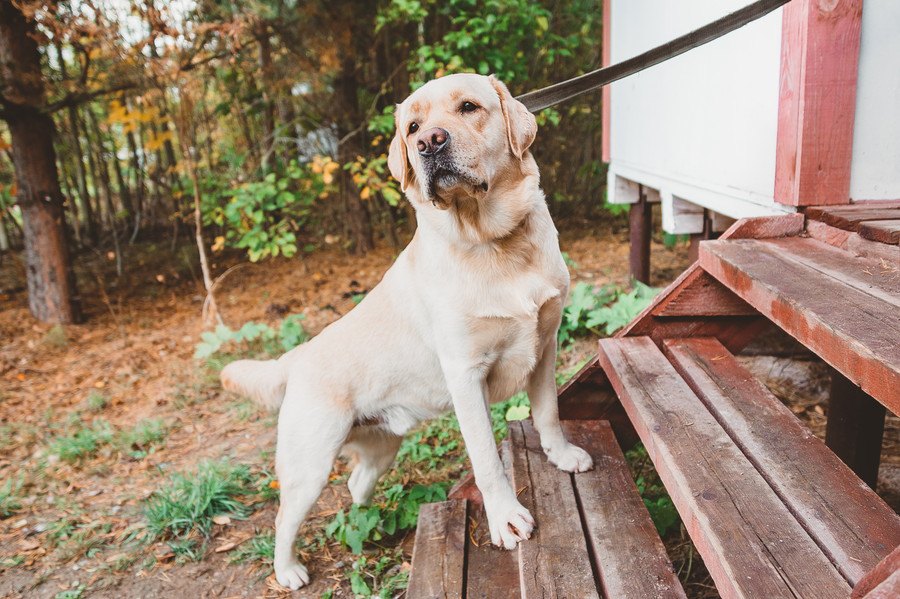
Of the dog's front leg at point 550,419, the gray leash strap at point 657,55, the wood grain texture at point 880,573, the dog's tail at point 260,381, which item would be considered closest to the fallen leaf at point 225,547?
the dog's tail at point 260,381

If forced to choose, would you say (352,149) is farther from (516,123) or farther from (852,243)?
(852,243)

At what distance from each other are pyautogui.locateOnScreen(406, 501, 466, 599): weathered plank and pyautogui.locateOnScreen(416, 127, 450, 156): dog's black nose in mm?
1294

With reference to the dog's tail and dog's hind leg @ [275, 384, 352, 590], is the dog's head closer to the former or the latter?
dog's hind leg @ [275, 384, 352, 590]

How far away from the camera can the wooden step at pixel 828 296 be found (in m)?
1.23

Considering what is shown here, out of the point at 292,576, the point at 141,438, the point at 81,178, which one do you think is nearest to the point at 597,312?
the point at 292,576

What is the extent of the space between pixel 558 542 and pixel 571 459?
412mm

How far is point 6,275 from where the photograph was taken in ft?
27.3

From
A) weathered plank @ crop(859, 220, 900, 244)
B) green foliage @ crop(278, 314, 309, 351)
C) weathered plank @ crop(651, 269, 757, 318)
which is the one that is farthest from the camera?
green foliage @ crop(278, 314, 309, 351)

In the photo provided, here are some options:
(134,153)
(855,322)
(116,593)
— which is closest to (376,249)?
(134,153)

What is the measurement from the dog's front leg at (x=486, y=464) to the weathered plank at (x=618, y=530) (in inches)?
8.9

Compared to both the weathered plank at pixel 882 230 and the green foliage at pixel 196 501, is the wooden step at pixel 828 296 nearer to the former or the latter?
the weathered plank at pixel 882 230

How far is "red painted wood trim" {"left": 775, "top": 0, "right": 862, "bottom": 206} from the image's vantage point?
2131 millimetres

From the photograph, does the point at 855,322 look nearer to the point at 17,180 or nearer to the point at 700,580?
the point at 700,580

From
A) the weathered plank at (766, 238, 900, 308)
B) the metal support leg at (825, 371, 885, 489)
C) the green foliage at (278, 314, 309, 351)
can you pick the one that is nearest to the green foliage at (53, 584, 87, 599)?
the green foliage at (278, 314, 309, 351)
